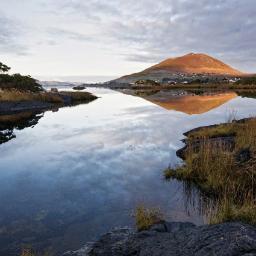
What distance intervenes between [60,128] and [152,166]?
14.0 metres

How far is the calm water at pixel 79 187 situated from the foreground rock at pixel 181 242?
44.2 inches

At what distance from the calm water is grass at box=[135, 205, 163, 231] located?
624 millimetres

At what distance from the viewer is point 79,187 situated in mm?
12547

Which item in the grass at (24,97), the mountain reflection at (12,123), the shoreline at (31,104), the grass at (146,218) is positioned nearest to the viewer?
the grass at (146,218)

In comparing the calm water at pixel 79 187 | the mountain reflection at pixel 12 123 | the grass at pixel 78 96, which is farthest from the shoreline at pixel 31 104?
the calm water at pixel 79 187

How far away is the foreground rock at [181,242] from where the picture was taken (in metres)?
5.60

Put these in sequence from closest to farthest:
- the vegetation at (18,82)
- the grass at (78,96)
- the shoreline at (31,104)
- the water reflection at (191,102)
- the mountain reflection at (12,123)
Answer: the mountain reflection at (12,123)
the shoreline at (31,104)
the water reflection at (191,102)
the vegetation at (18,82)
the grass at (78,96)

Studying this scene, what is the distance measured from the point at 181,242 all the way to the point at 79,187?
21.7ft

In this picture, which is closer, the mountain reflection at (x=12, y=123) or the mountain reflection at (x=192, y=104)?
the mountain reflection at (x=12, y=123)

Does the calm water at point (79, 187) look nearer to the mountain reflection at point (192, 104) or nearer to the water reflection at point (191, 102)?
the mountain reflection at point (192, 104)

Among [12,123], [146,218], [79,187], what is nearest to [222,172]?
[146,218]

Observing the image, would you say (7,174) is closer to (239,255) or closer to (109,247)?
(109,247)

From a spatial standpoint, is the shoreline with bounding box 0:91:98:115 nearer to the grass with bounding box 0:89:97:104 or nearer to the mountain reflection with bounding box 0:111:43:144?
the grass with bounding box 0:89:97:104

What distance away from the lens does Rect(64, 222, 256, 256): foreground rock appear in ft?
18.4
